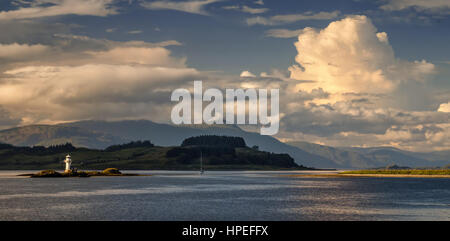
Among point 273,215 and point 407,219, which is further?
point 273,215

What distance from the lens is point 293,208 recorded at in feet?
318
